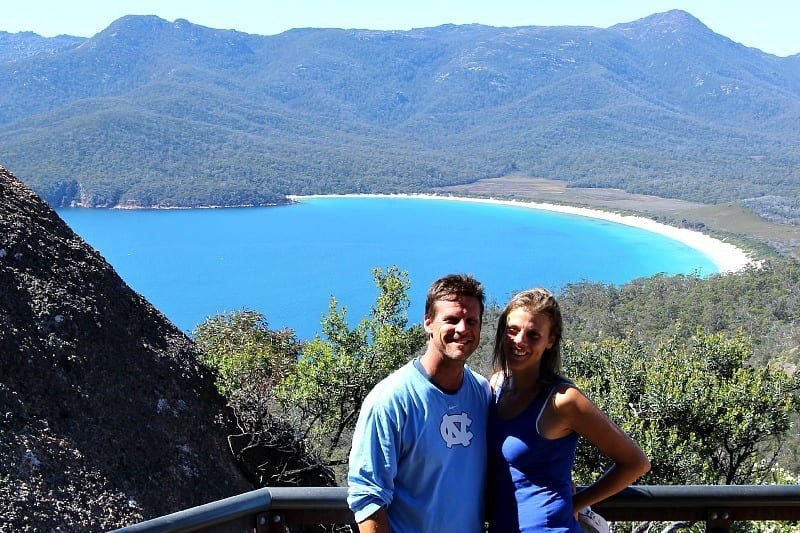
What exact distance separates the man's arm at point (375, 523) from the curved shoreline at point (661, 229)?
3572 inches

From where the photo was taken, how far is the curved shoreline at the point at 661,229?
10275 centimetres

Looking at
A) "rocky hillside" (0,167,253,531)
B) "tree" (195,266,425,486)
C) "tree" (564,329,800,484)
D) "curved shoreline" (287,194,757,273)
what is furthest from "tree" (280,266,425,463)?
"curved shoreline" (287,194,757,273)

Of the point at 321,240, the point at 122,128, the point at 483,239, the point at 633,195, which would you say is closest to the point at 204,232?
the point at 321,240

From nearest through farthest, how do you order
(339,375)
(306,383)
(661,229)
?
(306,383) → (339,375) → (661,229)

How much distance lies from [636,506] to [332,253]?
11334 cm

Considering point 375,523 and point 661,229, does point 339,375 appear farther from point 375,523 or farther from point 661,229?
point 661,229

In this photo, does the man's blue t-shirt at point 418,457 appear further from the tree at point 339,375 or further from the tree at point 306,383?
the tree at point 339,375

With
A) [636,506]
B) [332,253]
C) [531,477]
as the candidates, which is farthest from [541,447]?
[332,253]

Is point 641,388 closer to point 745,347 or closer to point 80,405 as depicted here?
point 745,347

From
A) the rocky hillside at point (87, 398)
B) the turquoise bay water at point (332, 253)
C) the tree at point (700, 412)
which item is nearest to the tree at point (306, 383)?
the rocky hillside at point (87, 398)

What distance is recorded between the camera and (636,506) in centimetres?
213

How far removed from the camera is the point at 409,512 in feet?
6.64

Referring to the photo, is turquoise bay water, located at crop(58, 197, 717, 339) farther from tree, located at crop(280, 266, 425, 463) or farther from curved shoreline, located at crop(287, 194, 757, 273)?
tree, located at crop(280, 266, 425, 463)

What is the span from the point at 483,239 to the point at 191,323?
59.2 metres
